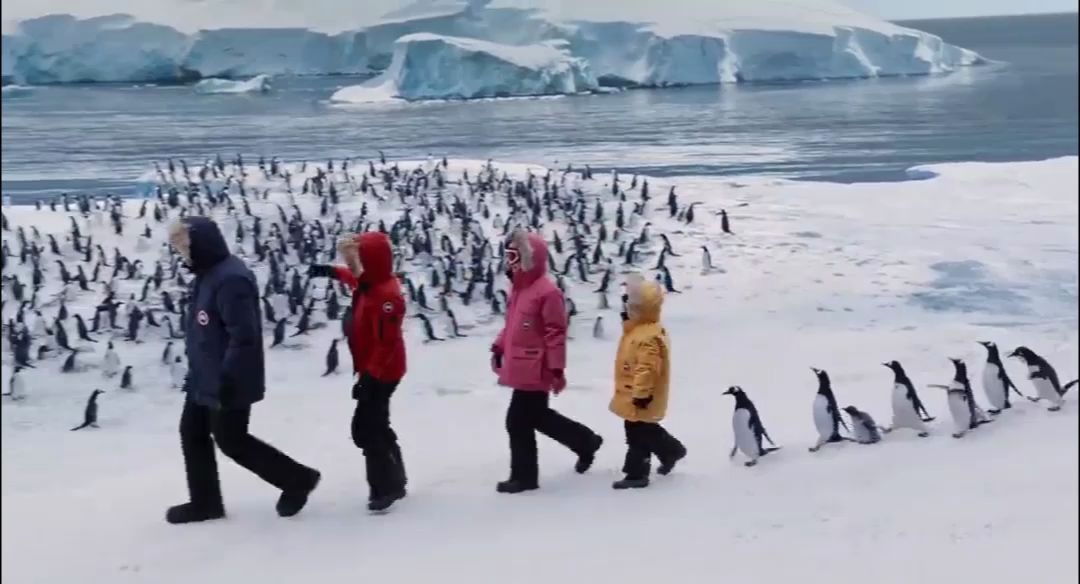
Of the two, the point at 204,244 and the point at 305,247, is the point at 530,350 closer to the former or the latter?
the point at 204,244

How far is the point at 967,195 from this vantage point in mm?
5012

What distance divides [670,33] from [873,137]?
1.87 metres

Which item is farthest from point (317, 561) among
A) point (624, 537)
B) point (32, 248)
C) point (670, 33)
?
point (670, 33)

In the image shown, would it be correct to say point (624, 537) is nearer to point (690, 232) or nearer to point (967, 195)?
point (690, 232)

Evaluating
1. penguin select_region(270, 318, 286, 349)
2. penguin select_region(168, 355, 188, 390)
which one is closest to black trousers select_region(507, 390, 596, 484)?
penguin select_region(168, 355, 188, 390)

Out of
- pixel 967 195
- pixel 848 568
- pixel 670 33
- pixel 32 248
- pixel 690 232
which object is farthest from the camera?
pixel 670 33

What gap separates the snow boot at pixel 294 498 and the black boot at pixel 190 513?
11cm

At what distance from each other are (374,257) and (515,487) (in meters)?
0.53

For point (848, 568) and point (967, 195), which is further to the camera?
point (967, 195)

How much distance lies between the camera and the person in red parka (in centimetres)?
197

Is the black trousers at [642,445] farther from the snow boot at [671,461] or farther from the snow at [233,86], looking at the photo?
the snow at [233,86]

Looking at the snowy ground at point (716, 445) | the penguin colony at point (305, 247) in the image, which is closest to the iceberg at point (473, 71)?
the penguin colony at point (305, 247)

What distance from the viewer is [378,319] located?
199cm

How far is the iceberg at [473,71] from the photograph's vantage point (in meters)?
6.15
